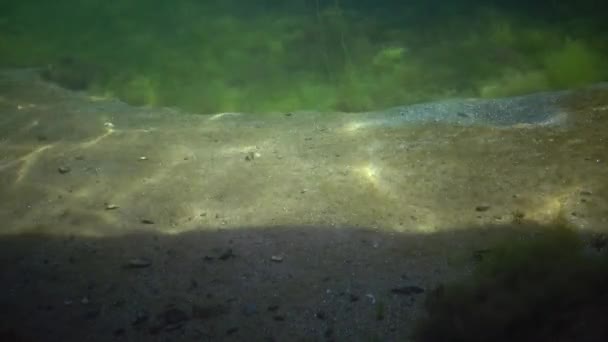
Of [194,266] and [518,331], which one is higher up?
[518,331]

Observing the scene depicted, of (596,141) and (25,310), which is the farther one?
(596,141)

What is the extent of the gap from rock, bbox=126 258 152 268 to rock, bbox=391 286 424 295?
2.26m

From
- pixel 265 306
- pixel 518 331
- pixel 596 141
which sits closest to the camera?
pixel 518 331

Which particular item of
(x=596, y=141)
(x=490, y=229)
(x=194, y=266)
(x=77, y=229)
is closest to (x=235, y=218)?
(x=194, y=266)

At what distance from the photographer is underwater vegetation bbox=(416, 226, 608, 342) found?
259cm

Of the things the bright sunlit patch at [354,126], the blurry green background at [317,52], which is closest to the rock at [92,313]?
the bright sunlit patch at [354,126]

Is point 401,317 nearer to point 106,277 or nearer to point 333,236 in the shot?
point 333,236

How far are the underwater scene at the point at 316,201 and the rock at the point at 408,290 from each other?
Answer: 0.05ft

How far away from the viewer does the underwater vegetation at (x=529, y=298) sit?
2592mm

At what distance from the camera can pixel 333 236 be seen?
13.3 feet

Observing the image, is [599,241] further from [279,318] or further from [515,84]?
[515,84]

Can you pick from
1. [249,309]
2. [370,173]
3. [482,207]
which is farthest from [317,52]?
[249,309]

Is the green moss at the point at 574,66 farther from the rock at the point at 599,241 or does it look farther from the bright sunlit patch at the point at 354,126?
the rock at the point at 599,241

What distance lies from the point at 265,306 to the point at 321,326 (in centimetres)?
50
